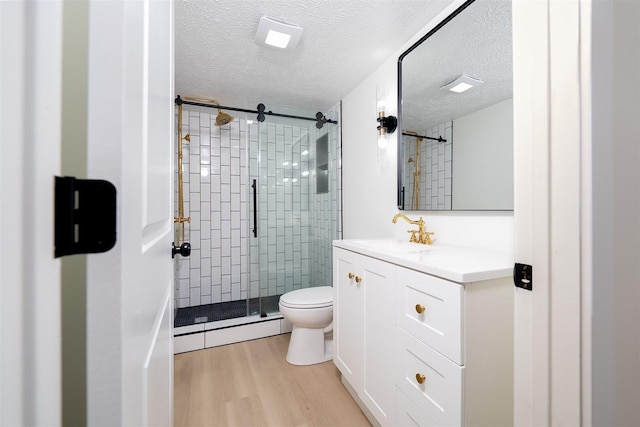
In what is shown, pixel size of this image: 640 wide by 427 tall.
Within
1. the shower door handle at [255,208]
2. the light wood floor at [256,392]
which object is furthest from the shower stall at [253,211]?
the light wood floor at [256,392]

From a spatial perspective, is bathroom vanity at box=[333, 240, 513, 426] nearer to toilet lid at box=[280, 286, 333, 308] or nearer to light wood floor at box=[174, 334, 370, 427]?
light wood floor at box=[174, 334, 370, 427]

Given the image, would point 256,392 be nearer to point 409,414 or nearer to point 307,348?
point 307,348

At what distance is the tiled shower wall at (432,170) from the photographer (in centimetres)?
145

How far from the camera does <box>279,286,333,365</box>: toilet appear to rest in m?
1.85

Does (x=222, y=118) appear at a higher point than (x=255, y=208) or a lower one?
higher

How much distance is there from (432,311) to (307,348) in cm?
126

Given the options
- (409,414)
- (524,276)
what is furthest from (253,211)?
(524,276)

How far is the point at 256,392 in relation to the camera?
5.24ft

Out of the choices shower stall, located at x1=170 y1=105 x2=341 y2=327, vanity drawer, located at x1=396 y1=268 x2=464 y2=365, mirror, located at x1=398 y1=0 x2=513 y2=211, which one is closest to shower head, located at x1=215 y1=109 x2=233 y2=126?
shower stall, located at x1=170 y1=105 x2=341 y2=327

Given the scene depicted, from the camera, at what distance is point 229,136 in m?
2.92

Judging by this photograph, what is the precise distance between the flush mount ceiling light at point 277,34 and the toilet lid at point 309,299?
170cm

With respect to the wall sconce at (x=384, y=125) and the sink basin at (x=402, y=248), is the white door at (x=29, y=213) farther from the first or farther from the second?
the wall sconce at (x=384, y=125)

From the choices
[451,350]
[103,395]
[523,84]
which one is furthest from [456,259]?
[103,395]

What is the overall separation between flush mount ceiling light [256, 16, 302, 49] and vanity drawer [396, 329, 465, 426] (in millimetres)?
1672
